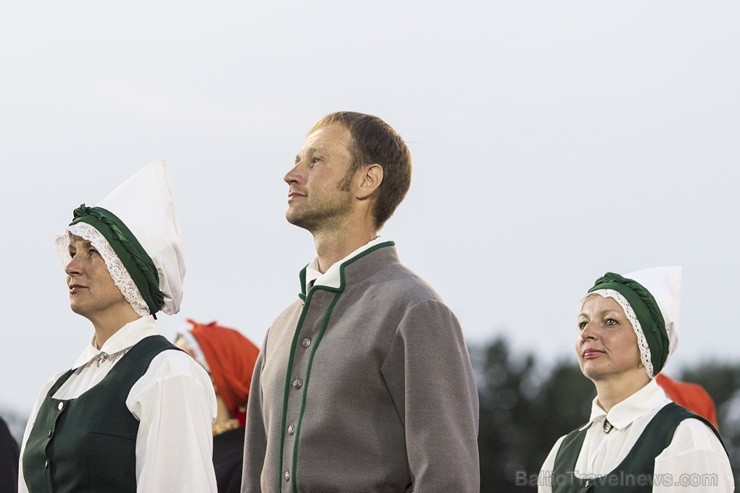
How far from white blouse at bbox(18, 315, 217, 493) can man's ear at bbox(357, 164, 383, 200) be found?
802mm

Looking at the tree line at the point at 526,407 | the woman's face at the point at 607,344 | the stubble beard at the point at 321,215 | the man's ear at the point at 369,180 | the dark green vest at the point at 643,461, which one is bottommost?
the tree line at the point at 526,407

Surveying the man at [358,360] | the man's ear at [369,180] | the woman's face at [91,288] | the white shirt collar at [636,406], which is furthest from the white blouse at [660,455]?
the woman's face at [91,288]

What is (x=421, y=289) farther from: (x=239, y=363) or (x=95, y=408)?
(x=239, y=363)

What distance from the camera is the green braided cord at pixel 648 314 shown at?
605 cm

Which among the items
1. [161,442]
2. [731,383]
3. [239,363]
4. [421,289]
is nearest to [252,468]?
[161,442]

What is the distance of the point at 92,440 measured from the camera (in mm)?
4355

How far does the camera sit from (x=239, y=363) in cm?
683

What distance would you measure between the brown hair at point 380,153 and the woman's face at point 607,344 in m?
1.48

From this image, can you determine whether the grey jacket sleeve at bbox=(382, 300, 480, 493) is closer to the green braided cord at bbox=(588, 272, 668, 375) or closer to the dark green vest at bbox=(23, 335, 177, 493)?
the dark green vest at bbox=(23, 335, 177, 493)

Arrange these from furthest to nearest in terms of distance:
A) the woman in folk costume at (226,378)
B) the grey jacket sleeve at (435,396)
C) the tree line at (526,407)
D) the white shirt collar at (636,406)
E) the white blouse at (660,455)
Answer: the tree line at (526,407) < the woman in folk costume at (226,378) < the white shirt collar at (636,406) < the white blouse at (660,455) < the grey jacket sleeve at (435,396)

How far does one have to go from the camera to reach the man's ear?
4.75 m

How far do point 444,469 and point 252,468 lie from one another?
972 mm

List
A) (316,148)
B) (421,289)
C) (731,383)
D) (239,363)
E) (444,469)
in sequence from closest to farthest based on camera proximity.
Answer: (444,469) < (421,289) < (316,148) < (239,363) < (731,383)

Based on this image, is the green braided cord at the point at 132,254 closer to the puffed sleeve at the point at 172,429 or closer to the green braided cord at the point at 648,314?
the puffed sleeve at the point at 172,429
